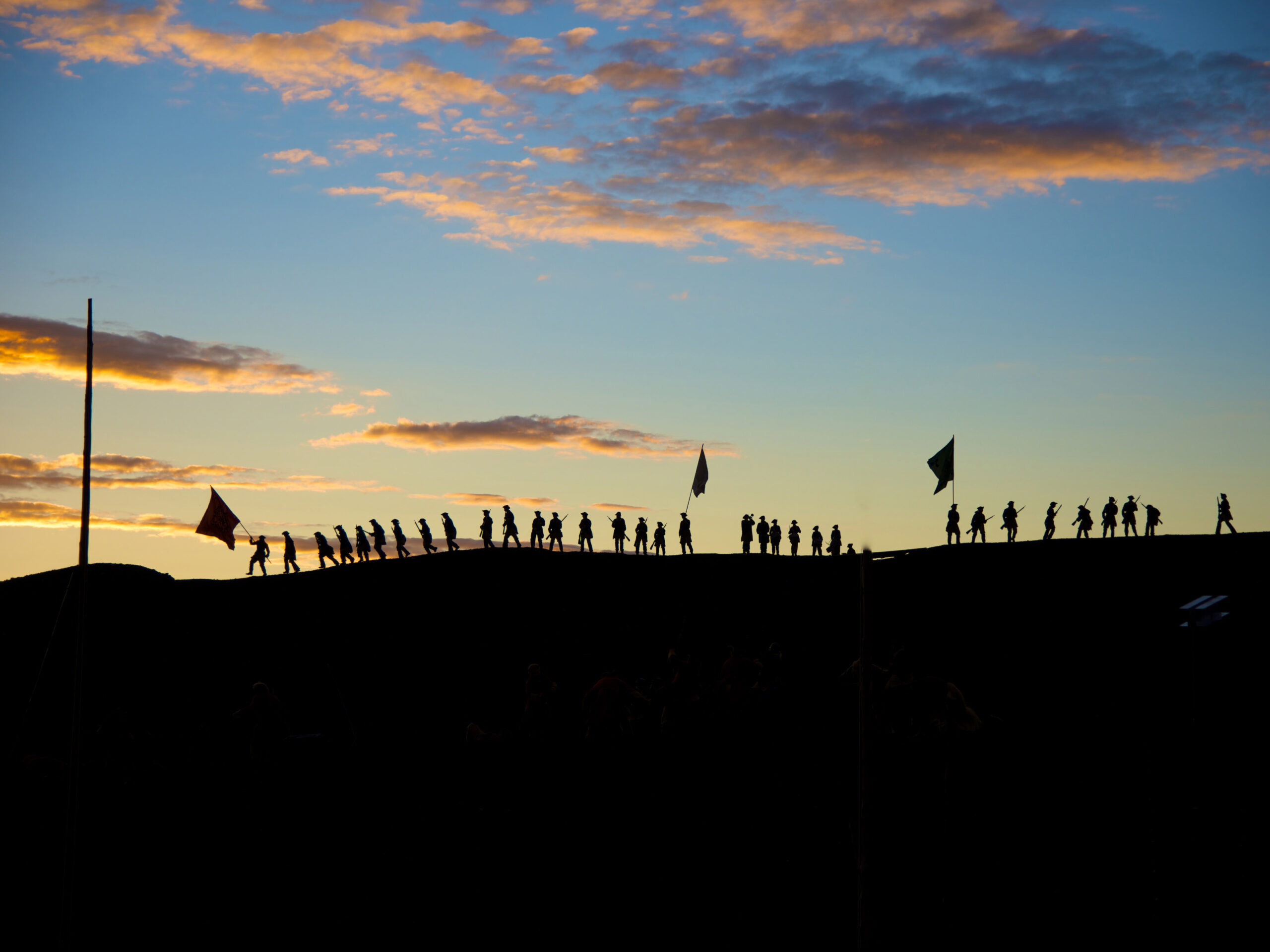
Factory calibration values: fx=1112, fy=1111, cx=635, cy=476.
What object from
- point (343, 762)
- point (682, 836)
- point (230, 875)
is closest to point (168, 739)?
point (343, 762)

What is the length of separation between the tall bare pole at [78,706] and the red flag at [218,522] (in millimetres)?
16516

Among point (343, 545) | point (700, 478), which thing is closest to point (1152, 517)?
point (700, 478)

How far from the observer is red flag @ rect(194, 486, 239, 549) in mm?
33938

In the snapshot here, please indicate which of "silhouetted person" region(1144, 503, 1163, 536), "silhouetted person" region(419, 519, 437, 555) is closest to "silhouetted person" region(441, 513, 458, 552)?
"silhouetted person" region(419, 519, 437, 555)

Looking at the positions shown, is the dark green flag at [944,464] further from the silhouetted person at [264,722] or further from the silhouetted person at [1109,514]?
the silhouetted person at [264,722]

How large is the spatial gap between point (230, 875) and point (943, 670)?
65.9ft

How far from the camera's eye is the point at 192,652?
43125 millimetres

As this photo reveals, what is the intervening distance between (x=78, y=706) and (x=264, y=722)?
7188 millimetres

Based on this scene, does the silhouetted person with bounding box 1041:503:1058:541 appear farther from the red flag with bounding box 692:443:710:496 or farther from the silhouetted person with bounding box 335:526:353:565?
the silhouetted person with bounding box 335:526:353:565

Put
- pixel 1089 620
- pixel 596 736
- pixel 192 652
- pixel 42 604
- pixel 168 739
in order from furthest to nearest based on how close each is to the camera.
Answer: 1. pixel 42 604
2. pixel 192 652
3. pixel 1089 620
4. pixel 168 739
5. pixel 596 736

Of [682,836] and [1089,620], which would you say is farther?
[1089,620]

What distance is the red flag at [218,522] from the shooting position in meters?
33.9

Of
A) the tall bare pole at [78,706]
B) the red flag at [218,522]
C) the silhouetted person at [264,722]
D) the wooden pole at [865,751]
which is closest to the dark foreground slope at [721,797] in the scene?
the wooden pole at [865,751]

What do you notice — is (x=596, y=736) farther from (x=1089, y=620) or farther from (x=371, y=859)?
(x=1089, y=620)
